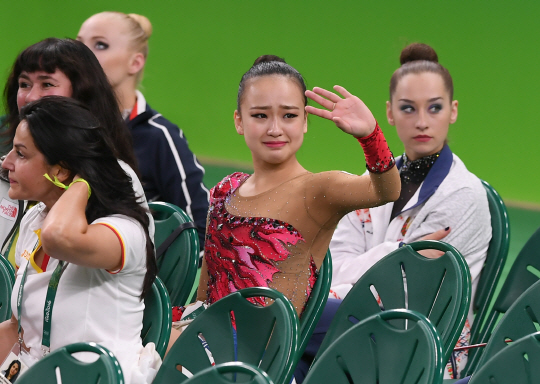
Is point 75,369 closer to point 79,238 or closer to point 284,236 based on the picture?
point 79,238

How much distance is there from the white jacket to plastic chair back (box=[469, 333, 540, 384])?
1.35 m

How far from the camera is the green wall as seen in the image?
5.35 m

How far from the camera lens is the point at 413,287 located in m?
2.26

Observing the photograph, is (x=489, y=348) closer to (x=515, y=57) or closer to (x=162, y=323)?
(x=162, y=323)

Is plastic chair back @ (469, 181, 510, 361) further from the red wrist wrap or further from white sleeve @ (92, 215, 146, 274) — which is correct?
white sleeve @ (92, 215, 146, 274)

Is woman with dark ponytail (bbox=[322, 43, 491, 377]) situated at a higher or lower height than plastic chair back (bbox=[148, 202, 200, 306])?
higher

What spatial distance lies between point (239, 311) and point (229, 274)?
444 mm

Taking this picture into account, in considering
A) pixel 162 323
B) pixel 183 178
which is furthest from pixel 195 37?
pixel 162 323

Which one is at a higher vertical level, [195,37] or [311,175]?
[195,37]

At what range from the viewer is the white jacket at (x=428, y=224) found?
2.94m

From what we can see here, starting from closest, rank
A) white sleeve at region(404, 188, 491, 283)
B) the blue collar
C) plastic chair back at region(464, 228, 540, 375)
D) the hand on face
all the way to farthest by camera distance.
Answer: the hand on face < plastic chair back at region(464, 228, 540, 375) < white sleeve at region(404, 188, 491, 283) < the blue collar

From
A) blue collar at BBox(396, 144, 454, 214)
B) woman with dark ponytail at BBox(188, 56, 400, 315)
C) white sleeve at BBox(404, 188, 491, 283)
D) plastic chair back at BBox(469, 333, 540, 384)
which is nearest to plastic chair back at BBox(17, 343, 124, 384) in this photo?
plastic chair back at BBox(469, 333, 540, 384)

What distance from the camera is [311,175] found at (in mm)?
2416

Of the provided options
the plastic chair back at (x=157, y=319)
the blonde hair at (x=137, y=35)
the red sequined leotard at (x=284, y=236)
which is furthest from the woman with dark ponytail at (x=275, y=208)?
the blonde hair at (x=137, y=35)
